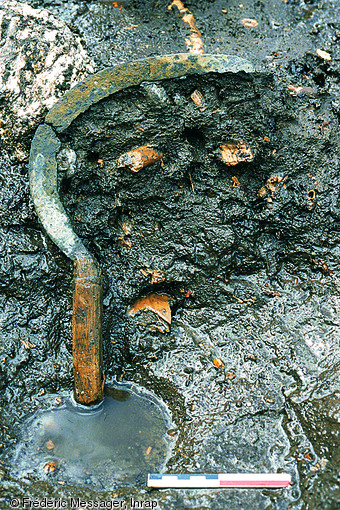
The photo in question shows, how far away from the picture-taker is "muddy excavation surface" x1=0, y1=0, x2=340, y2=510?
1.87 m

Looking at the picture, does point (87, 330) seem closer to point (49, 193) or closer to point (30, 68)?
point (49, 193)

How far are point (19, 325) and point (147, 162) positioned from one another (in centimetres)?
88

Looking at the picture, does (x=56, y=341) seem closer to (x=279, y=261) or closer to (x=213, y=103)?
(x=279, y=261)

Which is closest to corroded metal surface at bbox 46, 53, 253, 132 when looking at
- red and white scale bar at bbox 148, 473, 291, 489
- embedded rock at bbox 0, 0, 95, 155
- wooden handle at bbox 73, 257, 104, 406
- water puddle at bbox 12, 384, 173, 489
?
embedded rock at bbox 0, 0, 95, 155

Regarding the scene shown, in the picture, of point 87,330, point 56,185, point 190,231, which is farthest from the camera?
point 190,231

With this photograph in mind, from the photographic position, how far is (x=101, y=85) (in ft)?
6.20

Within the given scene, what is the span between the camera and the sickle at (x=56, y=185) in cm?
179

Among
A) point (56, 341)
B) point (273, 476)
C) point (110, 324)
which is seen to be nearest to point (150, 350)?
point (110, 324)

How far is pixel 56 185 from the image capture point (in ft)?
6.20

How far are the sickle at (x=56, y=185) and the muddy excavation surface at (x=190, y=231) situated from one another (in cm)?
4

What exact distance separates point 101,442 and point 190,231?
96cm

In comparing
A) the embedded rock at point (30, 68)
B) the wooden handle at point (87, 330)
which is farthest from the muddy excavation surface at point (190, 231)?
the wooden handle at point (87, 330)

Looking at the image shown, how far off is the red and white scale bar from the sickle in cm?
41

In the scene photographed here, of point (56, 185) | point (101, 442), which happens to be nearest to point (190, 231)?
point (56, 185)
